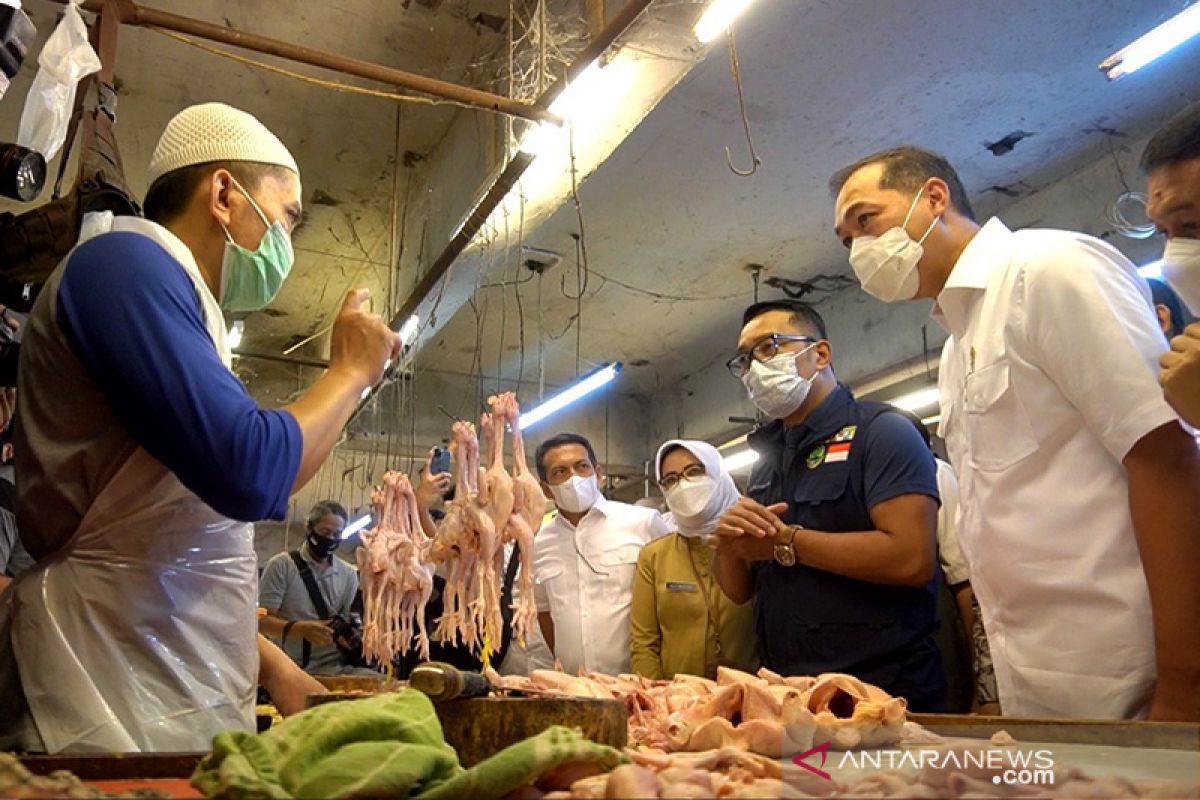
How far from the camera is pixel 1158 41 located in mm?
4656

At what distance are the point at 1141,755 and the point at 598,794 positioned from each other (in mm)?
1100

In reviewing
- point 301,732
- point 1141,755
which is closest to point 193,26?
point 301,732

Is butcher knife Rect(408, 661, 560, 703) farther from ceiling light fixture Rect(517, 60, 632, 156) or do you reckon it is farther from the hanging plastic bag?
ceiling light fixture Rect(517, 60, 632, 156)

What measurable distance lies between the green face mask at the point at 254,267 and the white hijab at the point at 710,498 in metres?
2.33

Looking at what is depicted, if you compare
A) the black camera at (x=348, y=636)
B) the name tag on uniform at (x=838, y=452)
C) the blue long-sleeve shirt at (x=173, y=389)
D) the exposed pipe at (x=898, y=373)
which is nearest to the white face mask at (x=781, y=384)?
the name tag on uniform at (x=838, y=452)

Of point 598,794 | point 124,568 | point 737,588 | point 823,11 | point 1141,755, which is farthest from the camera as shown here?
point 823,11

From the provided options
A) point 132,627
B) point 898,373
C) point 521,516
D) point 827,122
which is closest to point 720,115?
point 827,122

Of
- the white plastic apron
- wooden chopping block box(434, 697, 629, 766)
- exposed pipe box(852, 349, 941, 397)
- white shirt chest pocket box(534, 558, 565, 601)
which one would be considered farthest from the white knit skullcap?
exposed pipe box(852, 349, 941, 397)

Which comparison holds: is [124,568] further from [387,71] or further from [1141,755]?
[387,71]

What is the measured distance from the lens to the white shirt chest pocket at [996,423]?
98.7 inches

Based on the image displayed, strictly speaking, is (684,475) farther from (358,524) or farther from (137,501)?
(358,524)

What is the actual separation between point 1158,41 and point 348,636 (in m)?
5.92

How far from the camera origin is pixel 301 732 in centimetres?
122

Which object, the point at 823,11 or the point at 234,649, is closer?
the point at 234,649
